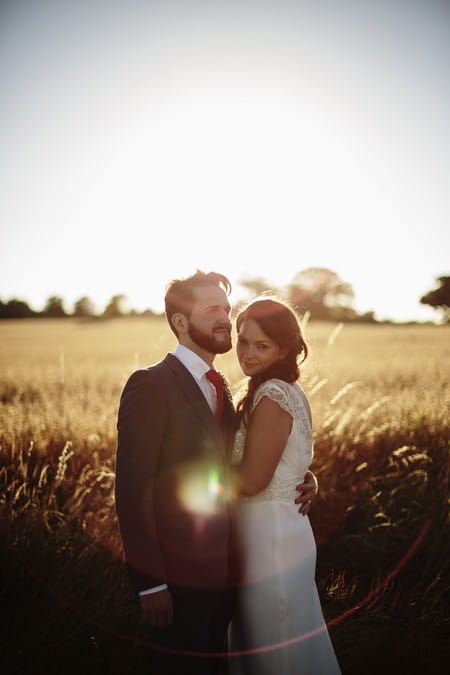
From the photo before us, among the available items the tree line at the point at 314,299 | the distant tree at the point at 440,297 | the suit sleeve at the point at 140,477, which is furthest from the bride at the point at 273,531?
the tree line at the point at 314,299

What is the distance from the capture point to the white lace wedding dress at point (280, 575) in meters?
2.60

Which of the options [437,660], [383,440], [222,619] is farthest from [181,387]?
[383,440]

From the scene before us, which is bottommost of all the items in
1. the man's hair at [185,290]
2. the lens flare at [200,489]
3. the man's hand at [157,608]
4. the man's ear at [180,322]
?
the man's hand at [157,608]

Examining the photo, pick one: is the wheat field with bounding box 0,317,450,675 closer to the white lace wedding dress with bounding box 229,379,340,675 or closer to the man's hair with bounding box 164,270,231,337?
the white lace wedding dress with bounding box 229,379,340,675

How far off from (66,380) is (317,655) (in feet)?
30.6

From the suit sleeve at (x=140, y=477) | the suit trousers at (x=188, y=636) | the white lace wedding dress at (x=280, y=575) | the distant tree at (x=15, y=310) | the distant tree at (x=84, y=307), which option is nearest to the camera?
the suit sleeve at (x=140, y=477)

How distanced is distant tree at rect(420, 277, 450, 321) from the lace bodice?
25.9 ft

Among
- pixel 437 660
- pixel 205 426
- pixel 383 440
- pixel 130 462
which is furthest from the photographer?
pixel 383 440

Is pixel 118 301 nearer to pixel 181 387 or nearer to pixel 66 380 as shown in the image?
pixel 66 380

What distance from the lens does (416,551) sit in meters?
4.36

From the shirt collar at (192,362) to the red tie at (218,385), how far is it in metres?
0.06

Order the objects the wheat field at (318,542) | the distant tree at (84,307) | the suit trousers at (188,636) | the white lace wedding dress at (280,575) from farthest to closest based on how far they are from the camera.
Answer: the distant tree at (84,307) < the wheat field at (318,542) < the white lace wedding dress at (280,575) < the suit trousers at (188,636)

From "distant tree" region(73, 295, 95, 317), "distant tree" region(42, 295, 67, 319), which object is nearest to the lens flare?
"distant tree" region(42, 295, 67, 319)

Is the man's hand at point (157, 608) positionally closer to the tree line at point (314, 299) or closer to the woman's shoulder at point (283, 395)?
the woman's shoulder at point (283, 395)
